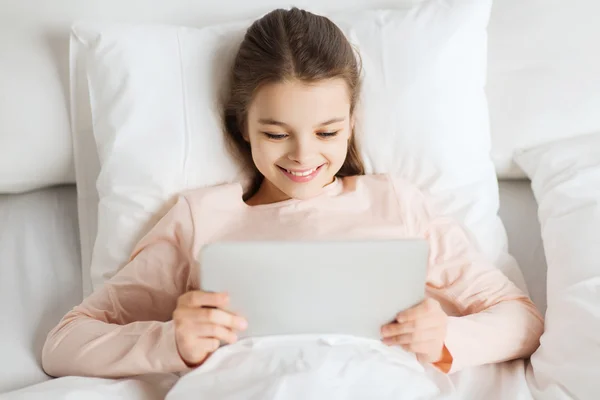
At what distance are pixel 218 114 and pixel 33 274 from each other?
18.2 inches

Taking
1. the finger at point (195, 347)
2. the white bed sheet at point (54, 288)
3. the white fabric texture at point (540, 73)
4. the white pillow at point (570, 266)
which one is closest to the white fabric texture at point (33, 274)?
the white bed sheet at point (54, 288)

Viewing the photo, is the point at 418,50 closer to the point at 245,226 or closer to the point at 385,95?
the point at 385,95

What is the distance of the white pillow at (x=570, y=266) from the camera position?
3.22 ft

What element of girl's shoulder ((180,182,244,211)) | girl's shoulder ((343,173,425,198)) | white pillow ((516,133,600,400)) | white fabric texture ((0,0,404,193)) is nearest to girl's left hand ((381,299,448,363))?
white pillow ((516,133,600,400))

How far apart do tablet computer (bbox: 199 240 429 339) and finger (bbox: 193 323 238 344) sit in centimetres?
2

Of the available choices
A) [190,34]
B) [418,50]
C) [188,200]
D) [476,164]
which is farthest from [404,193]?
[190,34]

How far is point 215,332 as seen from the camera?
0.98 metres

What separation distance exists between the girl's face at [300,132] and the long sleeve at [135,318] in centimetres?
18

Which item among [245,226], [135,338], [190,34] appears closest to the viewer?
[135,338]

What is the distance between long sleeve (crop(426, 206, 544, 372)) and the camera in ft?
3.53

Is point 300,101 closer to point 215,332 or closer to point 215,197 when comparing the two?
point 215,197

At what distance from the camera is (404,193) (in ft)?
4.10

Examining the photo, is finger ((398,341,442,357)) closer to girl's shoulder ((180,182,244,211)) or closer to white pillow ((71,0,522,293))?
white pillow ((71,0,522,293))

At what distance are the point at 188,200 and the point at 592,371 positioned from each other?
27.9 inches
